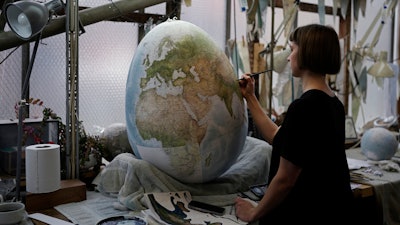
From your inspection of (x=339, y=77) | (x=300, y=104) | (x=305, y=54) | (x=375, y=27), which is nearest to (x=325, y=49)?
(x=305, y=54)

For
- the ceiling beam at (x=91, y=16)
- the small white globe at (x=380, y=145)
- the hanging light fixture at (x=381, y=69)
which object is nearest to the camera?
the ceiling beam at (x=91, y=16)

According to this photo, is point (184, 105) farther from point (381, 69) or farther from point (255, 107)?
point (381, 69)

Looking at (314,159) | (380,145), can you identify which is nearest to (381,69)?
(380,145)

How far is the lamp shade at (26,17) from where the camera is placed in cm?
113

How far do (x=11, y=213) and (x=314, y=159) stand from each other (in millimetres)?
841

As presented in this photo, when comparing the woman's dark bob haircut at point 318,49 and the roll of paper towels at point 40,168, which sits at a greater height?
the woman's dark bob haircut at point 318,49

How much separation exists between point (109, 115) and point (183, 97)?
2.33ft

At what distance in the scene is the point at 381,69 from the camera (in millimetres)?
2916

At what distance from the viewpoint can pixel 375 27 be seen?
3217 mm

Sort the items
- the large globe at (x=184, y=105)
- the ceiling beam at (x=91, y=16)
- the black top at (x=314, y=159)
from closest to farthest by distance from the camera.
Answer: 1. the black top at (x=314, y=159)
2. the large globe at (x=184, y=105)
3. the ceiling beam at (x=91, y=16)

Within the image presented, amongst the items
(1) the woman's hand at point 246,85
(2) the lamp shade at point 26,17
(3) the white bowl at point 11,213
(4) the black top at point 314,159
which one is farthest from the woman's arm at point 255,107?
(3) the white bowl at point 11,213

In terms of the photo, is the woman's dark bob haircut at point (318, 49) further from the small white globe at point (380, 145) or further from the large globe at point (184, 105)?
the small white globe at point (380, 145)

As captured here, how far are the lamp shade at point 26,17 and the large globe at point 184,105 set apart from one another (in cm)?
35

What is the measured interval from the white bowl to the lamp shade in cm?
49
